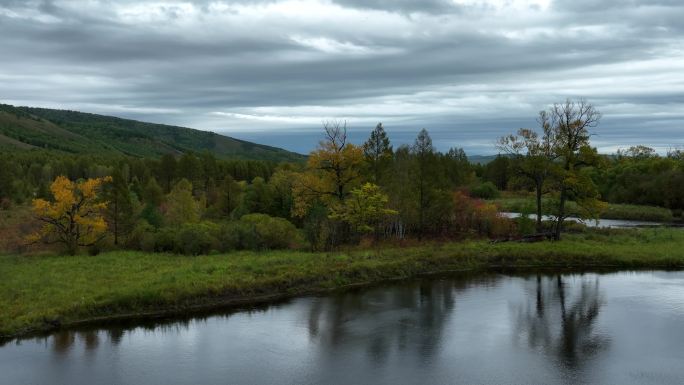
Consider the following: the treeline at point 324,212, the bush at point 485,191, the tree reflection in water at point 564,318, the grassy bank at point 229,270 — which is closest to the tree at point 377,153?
the treeline at point 324,212

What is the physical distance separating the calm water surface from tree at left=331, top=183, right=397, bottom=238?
1248 centimetres

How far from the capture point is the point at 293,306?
94.5ft

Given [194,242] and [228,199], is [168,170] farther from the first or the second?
[194,242]

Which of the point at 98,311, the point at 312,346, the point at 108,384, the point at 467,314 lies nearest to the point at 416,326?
the point at 467,314

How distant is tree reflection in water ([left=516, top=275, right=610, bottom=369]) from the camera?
71.7 feet

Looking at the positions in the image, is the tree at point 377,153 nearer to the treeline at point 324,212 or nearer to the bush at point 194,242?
the treeline at point 324,212

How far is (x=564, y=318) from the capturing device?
2661 centimetres

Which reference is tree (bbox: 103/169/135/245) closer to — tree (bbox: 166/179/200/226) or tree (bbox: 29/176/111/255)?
tree (bbox: 29/176/111/255)

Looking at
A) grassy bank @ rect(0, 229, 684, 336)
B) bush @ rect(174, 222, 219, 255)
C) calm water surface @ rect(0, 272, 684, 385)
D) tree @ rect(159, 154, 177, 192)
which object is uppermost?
tree @ rect(159, 154, 177, 192)

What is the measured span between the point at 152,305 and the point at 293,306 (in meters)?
7.27

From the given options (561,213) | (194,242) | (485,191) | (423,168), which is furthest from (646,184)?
(194,242)

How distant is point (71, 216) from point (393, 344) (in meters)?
30.5

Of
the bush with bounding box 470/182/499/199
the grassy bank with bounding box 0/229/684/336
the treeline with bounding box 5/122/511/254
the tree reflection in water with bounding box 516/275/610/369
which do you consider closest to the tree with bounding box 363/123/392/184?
the treeline with bounding box 5/122/511/254

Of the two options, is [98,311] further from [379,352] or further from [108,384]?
[379,352]
